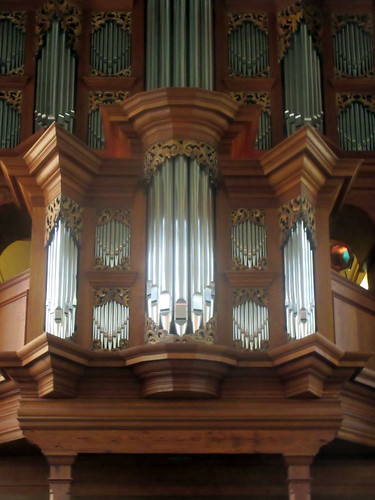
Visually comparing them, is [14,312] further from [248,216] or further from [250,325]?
[248,216]

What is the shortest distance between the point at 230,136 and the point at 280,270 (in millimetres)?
1533

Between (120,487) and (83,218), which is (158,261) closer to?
(83,218)

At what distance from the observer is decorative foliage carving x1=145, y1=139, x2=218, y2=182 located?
11.7 m

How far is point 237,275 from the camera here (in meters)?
11.5

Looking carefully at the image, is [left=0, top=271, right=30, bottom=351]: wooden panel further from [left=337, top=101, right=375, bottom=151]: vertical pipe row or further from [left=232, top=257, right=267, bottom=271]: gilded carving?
[left=337, top=101, right=375, bottom=151]: vertical pipe row

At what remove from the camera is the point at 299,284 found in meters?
11.4

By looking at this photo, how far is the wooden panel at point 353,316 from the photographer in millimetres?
11703

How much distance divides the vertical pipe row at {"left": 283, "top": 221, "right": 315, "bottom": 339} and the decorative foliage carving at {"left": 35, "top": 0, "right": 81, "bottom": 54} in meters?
3.82

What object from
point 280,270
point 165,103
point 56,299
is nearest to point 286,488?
point 280,270

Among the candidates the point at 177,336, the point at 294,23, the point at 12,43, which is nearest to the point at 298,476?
the point at 177,336

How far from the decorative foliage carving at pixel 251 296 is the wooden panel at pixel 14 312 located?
2.09 metres

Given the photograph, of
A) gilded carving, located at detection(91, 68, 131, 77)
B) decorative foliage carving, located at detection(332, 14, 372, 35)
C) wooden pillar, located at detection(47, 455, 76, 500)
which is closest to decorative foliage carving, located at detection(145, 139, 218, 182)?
gilded carving, located at detection(91, 68, 131, 77)

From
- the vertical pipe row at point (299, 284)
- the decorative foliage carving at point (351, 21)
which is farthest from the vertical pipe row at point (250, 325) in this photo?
the decorative foliage carving at point (351, 21)

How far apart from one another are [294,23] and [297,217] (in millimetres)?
2964
